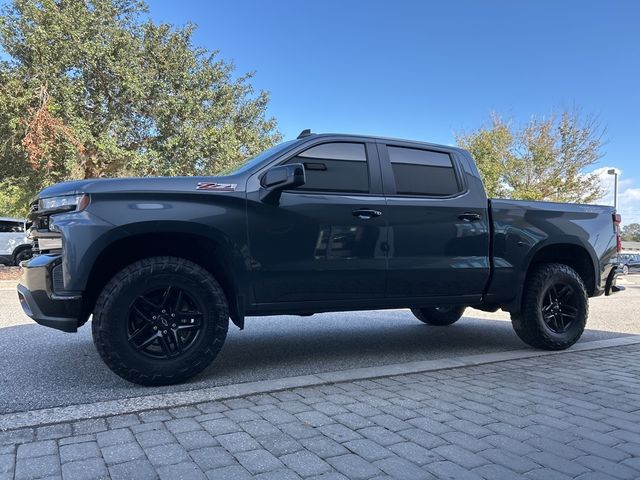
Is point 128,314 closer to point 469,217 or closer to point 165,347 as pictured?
point 165,347

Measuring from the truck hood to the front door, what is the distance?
0.22 metres

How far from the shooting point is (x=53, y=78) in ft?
46.9

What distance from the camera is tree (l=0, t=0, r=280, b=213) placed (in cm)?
1400

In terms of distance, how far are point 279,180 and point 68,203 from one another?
1501mm

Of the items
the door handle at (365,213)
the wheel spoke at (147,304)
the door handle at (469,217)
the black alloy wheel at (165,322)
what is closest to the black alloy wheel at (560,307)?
the door handle at (469,217)

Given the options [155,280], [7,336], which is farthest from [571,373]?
[7,336]

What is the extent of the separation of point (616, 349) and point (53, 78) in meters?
14.6

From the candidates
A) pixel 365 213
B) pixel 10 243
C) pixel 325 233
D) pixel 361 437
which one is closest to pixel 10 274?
pixel 10 243

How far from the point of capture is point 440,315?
707 cm

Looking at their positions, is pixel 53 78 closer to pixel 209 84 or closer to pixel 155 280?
pixel 209 84

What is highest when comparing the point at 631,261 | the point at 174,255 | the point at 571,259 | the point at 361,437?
the point at 174,255

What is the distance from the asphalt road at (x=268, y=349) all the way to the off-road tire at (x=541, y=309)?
389 millimetres

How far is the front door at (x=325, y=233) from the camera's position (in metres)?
4.16

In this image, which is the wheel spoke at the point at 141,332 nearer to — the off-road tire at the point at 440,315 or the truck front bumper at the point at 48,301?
the truck front bumper at the point at 48,301
